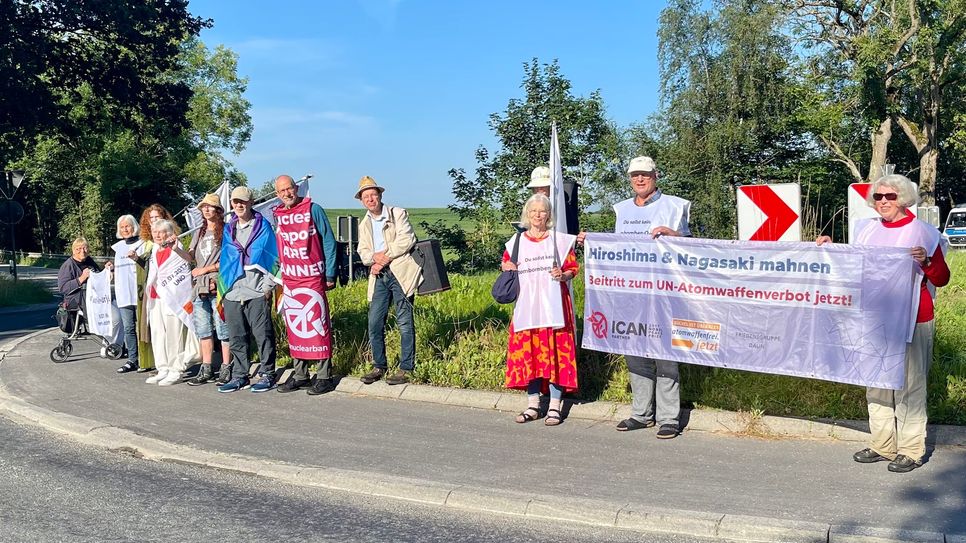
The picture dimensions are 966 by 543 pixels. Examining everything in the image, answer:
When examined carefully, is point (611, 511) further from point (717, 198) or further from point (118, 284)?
point (717, 198)

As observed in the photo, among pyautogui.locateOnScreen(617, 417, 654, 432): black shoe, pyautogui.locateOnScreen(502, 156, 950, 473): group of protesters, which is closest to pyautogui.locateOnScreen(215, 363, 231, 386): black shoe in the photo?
pyautogui.locateOnScreen(502, 156, 950, 473): group of protesters

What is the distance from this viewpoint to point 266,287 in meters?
9.17

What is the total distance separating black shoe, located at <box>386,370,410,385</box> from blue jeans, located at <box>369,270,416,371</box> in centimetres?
5

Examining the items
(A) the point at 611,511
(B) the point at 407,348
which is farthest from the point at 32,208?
(A) the point at 611,511

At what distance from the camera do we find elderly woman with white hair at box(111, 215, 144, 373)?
1084 centimetres

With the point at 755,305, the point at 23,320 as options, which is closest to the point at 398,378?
the point at 755,305

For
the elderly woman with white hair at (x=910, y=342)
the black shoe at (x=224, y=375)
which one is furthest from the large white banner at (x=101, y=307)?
the elderly woman with white hair at (x=910, y=342)

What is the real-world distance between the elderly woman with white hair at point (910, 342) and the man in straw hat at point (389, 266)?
428cm

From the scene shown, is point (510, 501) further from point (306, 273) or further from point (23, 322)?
point (23, 322)

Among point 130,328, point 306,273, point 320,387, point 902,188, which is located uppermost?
point 902,188

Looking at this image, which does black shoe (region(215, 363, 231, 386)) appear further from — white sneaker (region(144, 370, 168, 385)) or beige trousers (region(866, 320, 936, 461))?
beige trousers (region(866, 320, 936, 461))

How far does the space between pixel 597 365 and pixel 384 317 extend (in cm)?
221

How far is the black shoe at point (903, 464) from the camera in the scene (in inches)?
231

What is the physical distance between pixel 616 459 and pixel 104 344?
8104mm
